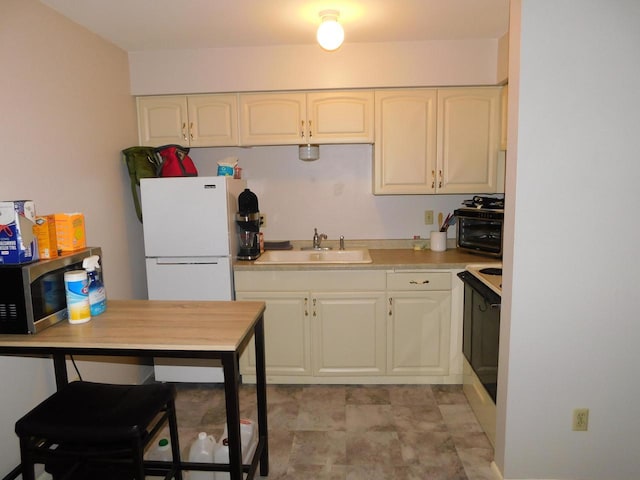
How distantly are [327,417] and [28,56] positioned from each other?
2.55m

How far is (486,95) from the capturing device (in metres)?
3.05

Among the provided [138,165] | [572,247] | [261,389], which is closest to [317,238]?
[138,165]

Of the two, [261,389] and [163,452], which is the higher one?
[261,389]

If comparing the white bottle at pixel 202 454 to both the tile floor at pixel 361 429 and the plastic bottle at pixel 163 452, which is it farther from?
the tile floor at pixel 361 429

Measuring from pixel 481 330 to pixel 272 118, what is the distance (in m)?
2.00

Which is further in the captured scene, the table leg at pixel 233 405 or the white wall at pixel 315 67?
the white wall at pixel 315 67

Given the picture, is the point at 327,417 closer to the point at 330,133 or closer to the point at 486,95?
the point at 330,133

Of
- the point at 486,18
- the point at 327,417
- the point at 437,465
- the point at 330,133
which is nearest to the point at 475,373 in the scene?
the point at 437,465

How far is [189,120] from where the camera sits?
10.3ft

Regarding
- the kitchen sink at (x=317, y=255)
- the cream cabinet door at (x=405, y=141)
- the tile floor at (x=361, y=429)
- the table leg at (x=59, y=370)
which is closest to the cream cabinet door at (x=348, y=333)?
the tile floor at (x=361, y=429)

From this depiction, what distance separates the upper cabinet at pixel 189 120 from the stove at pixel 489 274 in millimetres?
1881

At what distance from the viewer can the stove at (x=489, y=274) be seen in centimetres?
230

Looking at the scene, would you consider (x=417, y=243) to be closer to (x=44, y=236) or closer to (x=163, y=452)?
(x=163, y=452)

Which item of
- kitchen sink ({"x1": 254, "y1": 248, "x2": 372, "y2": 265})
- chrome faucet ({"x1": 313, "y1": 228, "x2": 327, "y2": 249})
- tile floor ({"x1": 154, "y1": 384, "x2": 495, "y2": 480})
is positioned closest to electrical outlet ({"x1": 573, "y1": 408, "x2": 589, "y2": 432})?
tile floor ({"x1": 154, "y1": 384, "x2": 495, "y2": 480})
